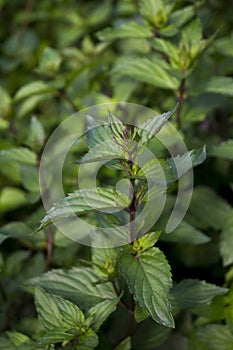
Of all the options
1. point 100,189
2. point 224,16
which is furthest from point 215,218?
point 224,16

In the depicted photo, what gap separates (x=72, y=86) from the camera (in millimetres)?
1689

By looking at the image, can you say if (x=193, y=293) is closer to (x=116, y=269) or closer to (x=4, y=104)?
(x=116, y=269)

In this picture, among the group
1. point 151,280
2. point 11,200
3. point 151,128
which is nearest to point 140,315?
point 151,280

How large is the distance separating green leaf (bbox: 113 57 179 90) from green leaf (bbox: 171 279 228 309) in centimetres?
49

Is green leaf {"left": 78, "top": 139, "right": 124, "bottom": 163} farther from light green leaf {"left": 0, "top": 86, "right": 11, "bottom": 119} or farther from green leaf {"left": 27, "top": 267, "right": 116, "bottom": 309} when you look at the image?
light green leaf {"left": 0, "top": 86, "right": 11, "bottom": 119}

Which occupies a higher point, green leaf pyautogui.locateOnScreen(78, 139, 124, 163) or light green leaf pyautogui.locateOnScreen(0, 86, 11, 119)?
green leaf pyautogui.locateOnScreen(78, 139, 124, 163)

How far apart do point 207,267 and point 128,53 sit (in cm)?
82

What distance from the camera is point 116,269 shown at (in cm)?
94

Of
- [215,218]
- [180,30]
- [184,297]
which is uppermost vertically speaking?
[180,30]

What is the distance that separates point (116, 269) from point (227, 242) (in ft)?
1.06

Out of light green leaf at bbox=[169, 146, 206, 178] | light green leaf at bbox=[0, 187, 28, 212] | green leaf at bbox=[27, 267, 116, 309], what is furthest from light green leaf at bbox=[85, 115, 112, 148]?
light green leaf at bbox=[0, 187, 28, 212]

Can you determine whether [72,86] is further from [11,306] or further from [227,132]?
[11,306]

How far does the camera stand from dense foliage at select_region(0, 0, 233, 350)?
84cm

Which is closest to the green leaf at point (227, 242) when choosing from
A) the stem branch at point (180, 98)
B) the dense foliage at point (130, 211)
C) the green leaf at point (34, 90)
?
the dense foliage at point (130, 211)
